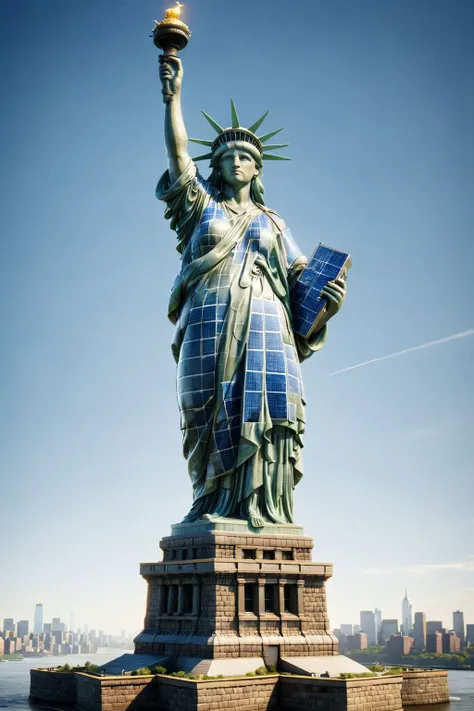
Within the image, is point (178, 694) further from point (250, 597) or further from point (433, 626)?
point (433, 626)

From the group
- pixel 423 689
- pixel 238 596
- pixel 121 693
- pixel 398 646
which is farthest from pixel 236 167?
pixel 398 646

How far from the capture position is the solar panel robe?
84.3ft

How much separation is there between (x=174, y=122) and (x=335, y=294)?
867cm

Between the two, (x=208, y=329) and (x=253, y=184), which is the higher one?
(x=253, y=184)

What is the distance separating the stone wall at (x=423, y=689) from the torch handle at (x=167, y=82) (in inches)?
854

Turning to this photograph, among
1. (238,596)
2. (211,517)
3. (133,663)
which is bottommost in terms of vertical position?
(133,663)

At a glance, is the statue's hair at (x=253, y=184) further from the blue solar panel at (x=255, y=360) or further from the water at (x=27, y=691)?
the water at (x=27, y=691)

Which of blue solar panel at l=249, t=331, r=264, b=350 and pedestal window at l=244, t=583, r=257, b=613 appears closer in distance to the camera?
pedestal window at l=244, t=583, r=257, b=613

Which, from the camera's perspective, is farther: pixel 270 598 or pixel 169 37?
pixel 169 37

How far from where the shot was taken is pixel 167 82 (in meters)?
28.4

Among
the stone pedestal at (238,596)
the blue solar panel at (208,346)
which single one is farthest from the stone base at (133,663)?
the blue solar panel at (208,346)

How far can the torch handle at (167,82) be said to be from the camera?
1115 inches

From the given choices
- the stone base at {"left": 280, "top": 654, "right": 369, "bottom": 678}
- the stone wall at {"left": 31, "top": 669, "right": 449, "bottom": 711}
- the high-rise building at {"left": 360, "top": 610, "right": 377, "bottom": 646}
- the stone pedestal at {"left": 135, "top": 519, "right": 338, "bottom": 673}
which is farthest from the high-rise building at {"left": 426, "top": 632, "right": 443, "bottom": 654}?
the stone wall at {"left": 31, "top": 669, "right": 449, "bottom": 711}

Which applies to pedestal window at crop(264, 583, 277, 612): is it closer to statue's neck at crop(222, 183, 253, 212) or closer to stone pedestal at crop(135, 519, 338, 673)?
stone pedestal at crop(135, 519, 338, 673)
